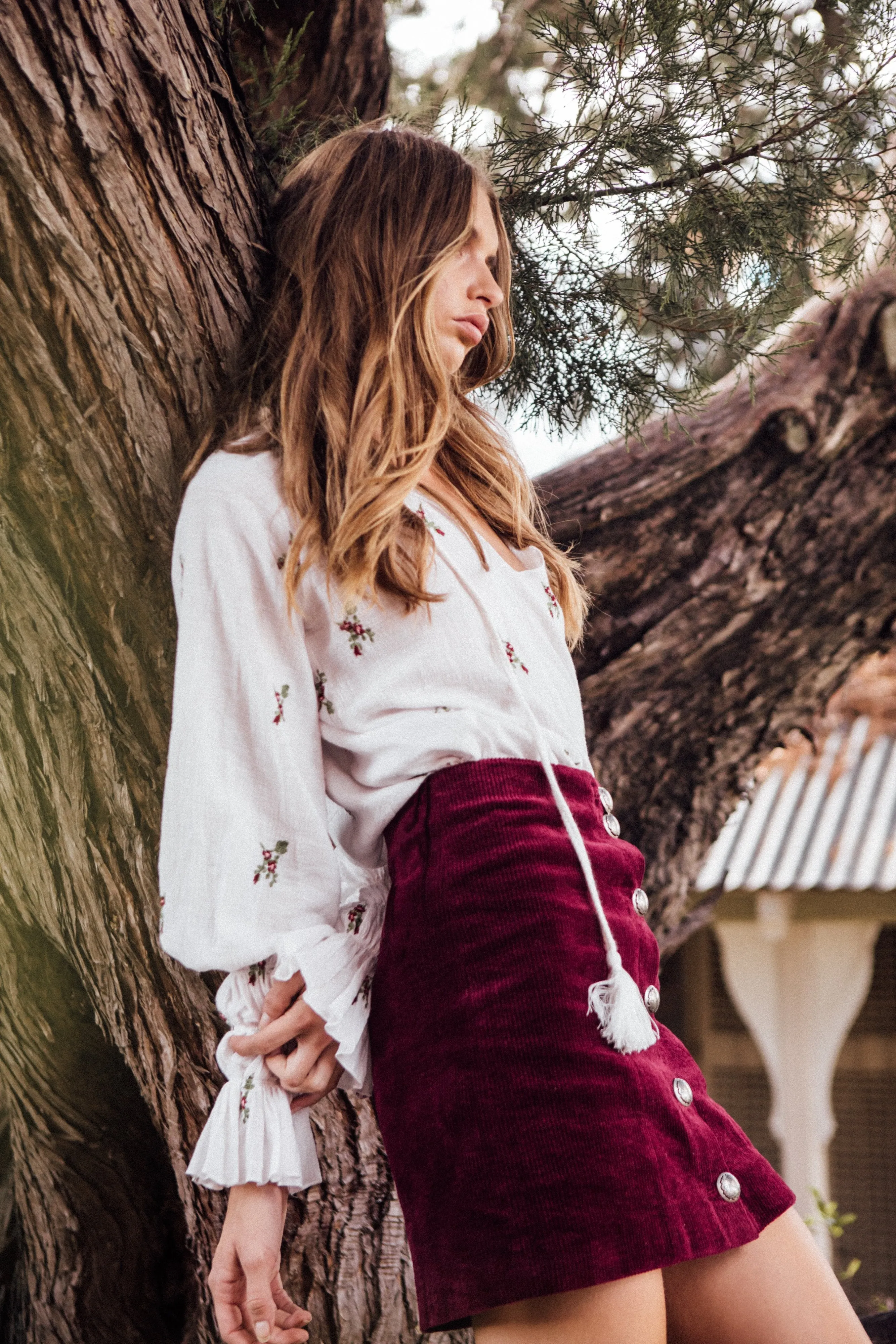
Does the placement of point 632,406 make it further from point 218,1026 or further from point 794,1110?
point 794,1110

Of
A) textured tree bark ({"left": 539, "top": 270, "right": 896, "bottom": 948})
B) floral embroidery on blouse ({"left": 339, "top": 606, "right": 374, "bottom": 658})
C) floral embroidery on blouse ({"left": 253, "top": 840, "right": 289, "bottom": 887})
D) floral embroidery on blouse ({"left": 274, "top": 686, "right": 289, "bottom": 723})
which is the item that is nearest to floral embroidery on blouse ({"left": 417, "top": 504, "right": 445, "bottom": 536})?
floral embroidery on blouse ({"left": 339, "top": 606, "right": 374, "bottom": 658})

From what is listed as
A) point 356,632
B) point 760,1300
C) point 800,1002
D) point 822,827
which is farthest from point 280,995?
point 800,1002

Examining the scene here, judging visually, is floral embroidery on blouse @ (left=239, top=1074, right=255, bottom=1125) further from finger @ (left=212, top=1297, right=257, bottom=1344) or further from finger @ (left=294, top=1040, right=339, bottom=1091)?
finger @ (left=212, top=1297, right=257, bottom=1344)

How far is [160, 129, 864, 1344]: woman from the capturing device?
1104mm

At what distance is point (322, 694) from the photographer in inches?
51.9

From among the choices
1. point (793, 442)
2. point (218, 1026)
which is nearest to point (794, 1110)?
point (793, 442)

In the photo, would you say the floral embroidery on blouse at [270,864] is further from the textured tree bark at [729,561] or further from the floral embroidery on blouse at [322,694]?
the textured tree bark at [729,561]

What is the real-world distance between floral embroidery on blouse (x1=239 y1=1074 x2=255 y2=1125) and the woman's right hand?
0.07 m

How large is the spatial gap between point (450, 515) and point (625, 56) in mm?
914

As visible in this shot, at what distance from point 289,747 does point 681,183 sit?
1.27 metres

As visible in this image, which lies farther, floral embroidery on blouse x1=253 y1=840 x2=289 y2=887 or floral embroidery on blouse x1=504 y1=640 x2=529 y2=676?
floral embroidery on blouse x1=504 y1=640 x2=529 y2=676

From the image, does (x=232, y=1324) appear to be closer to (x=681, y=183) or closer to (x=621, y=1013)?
(x=621, y=1013)

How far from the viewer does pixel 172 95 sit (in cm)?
147

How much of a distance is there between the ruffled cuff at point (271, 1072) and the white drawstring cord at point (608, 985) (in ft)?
0.85
